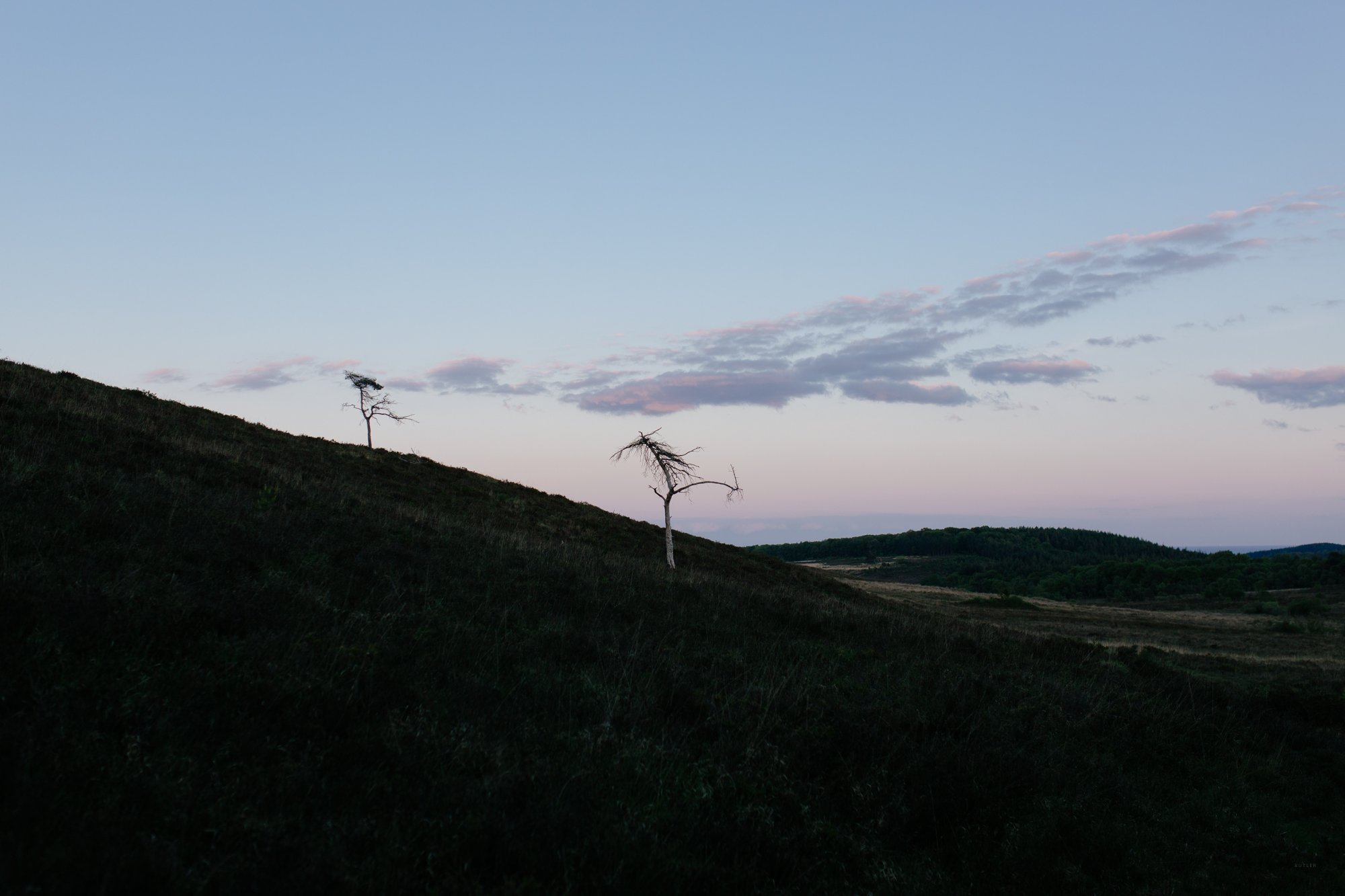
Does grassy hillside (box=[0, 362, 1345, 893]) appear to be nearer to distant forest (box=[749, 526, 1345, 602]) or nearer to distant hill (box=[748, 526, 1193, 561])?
distant forest (box=[749, 526, 1345, 602])

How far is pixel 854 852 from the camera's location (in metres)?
5.81

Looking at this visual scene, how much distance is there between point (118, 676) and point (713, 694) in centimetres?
551

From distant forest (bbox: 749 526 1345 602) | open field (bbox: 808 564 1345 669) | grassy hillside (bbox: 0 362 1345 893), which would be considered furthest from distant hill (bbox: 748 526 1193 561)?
grassy hillside (bbox: 0 362 1345 893)

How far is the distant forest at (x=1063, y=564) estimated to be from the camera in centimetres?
7756

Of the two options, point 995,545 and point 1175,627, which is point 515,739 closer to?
point 1175,627

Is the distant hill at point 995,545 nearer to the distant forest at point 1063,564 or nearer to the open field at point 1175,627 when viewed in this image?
the distant forest at point 1063,564

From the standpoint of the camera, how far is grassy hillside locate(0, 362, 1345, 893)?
14.0ft

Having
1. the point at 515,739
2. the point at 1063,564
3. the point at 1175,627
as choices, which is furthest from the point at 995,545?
the point at 515,739

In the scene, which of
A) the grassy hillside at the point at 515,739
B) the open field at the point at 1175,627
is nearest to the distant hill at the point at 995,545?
the open field at the point at 1175,627

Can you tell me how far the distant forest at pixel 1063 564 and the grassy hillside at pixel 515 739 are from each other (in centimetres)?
7259

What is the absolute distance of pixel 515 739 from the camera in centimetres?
602

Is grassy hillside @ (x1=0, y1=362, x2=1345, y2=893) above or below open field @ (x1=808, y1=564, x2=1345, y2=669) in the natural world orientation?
above

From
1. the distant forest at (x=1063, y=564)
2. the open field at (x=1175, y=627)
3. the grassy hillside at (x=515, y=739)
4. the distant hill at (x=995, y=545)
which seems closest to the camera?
the grassy hillside at (x=515, y=739)

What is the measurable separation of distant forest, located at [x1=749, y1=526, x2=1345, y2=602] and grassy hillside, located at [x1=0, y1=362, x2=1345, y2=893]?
2858 inches
